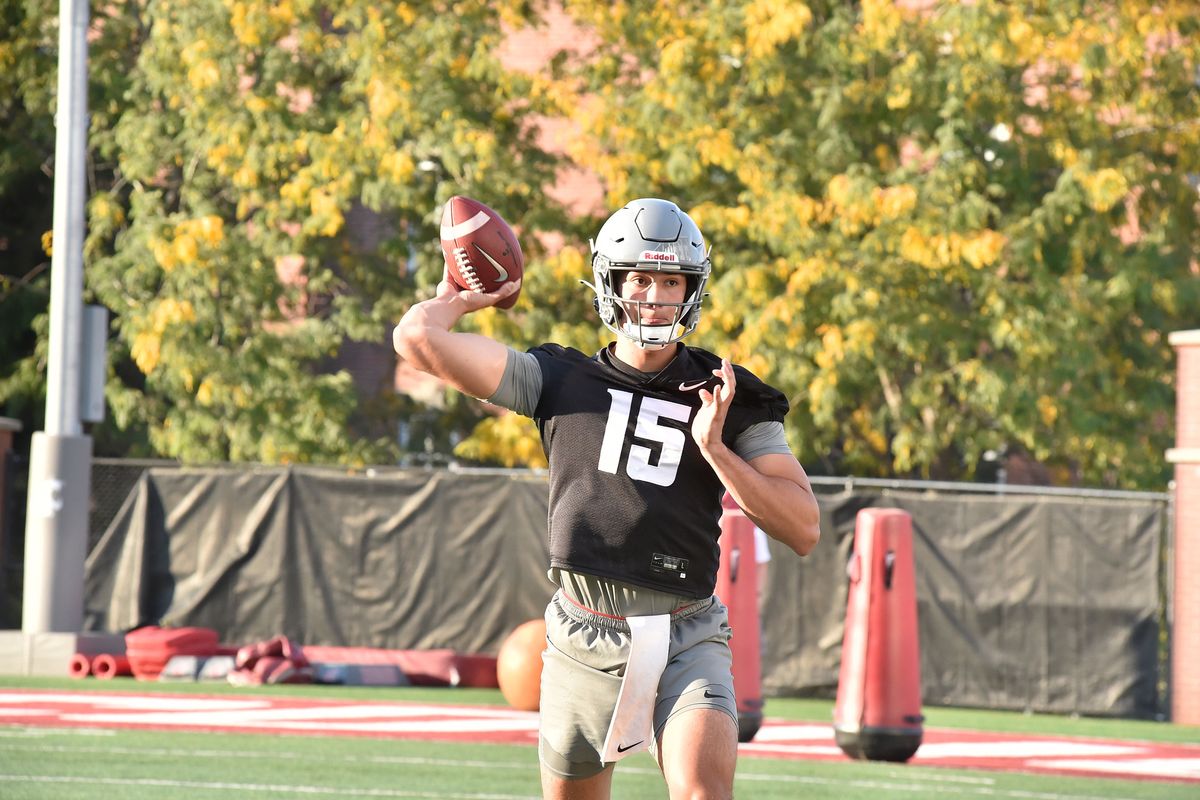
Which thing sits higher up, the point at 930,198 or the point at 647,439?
the point at 930,198

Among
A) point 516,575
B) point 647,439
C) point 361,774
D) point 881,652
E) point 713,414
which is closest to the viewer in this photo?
point 713,414

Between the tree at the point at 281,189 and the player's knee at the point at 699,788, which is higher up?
the tree at the point at 281,189

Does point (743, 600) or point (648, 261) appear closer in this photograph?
point (648, 261)

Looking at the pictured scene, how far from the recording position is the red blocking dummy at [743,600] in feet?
36.4

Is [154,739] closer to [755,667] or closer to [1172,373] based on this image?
[755,667]

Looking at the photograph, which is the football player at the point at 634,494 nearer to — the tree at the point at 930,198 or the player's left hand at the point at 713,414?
the player's left hand at the point at 713,414

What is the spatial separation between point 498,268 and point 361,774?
16.4ft

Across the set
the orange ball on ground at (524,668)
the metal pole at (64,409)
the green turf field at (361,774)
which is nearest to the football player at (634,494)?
the green turf field at (361,774)

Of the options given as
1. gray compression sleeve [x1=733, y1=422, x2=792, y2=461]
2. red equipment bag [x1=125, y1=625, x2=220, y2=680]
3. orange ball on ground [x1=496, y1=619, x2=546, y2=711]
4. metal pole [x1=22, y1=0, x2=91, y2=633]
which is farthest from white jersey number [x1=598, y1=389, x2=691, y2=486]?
metal pole [x1=22, y1=0, x2=91, y2=633]

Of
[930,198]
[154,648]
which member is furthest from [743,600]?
[930,198]

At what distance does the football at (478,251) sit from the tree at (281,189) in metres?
13.6

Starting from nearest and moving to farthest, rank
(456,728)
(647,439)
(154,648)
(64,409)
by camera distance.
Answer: (647,439), (456,728), (154,648), (64,409)

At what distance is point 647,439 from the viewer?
462cm

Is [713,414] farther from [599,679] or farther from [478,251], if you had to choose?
[478,251]
